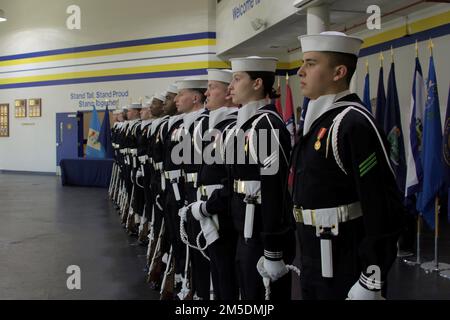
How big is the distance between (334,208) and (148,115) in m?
4.23

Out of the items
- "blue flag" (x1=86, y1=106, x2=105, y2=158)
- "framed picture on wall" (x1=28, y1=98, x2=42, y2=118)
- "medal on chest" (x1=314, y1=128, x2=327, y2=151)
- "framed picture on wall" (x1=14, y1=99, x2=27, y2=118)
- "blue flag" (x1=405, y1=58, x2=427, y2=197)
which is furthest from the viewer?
"framed picture on wall" (x1=14, y1=99, x2=27, y2=118)

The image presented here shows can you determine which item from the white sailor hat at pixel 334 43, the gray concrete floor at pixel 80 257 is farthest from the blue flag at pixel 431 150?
the white sailor hat at pixel 334 43

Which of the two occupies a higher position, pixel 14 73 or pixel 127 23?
pixel 127 23

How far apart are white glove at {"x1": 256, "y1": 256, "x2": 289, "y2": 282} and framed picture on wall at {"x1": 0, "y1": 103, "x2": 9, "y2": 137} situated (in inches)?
631

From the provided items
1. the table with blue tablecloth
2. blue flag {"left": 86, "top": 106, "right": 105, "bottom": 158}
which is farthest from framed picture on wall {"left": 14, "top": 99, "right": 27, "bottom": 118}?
the table with blue tablecloth

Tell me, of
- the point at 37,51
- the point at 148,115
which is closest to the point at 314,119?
the point at 148,115

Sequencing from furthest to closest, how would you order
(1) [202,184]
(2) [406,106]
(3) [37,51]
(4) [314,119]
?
(3) [37,51], (2) [406,106], (1) [202,184], (4) [314,119]

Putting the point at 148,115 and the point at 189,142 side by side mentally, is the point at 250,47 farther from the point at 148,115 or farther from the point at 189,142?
the point at 189,142

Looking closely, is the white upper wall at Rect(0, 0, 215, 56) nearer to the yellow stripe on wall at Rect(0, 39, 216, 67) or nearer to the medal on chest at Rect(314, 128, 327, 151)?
the yellow stripe on wall at Rect(0, 39, 216, 67)

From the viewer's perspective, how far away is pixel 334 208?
1.71 metres

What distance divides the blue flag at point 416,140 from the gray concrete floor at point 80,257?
2.73 feet

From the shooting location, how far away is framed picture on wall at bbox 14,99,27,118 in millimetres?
16016

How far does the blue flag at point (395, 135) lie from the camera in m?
5.37

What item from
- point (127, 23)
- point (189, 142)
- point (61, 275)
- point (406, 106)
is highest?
point (127, 23)
